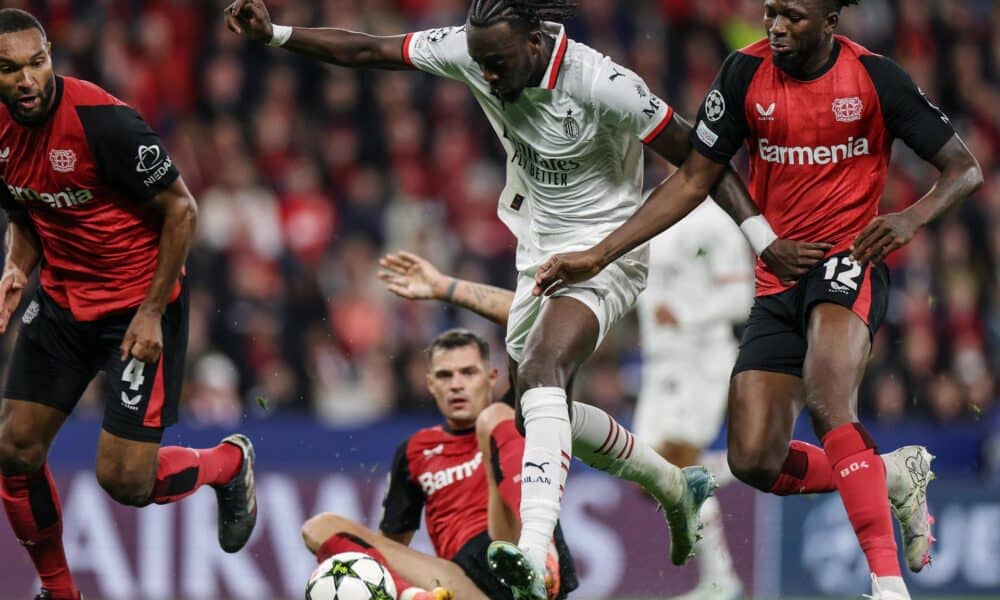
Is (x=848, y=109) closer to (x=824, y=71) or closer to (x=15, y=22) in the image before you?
(x=824, y=71)

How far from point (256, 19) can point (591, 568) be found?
517 centimetres

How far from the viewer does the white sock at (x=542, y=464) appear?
620cm

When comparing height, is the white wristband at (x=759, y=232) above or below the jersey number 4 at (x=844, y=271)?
above

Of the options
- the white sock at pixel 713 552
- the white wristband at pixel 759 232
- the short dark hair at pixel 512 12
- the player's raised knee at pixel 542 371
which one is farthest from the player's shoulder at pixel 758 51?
the white sock at pixel 713 552

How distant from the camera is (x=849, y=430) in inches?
247

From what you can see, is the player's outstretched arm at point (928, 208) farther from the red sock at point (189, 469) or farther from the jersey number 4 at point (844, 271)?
the red sock at point (189, 469)

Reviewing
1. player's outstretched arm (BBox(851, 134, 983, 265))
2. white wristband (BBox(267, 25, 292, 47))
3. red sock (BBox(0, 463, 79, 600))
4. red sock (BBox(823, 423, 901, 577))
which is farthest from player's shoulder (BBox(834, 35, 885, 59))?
red sock (BBox(0, 463, 79, 600))

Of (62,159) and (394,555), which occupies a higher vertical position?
(62,159)

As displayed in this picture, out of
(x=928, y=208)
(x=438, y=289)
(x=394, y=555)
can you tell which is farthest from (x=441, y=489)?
(x=928, y=208)

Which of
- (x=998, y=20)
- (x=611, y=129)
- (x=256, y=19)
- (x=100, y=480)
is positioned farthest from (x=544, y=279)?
(x=998, y=20)

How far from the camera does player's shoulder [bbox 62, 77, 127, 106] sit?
6.90m

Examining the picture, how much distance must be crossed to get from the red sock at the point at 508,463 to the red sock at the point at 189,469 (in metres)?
1.26

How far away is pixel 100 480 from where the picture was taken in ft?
23.5

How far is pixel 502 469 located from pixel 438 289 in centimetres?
107
